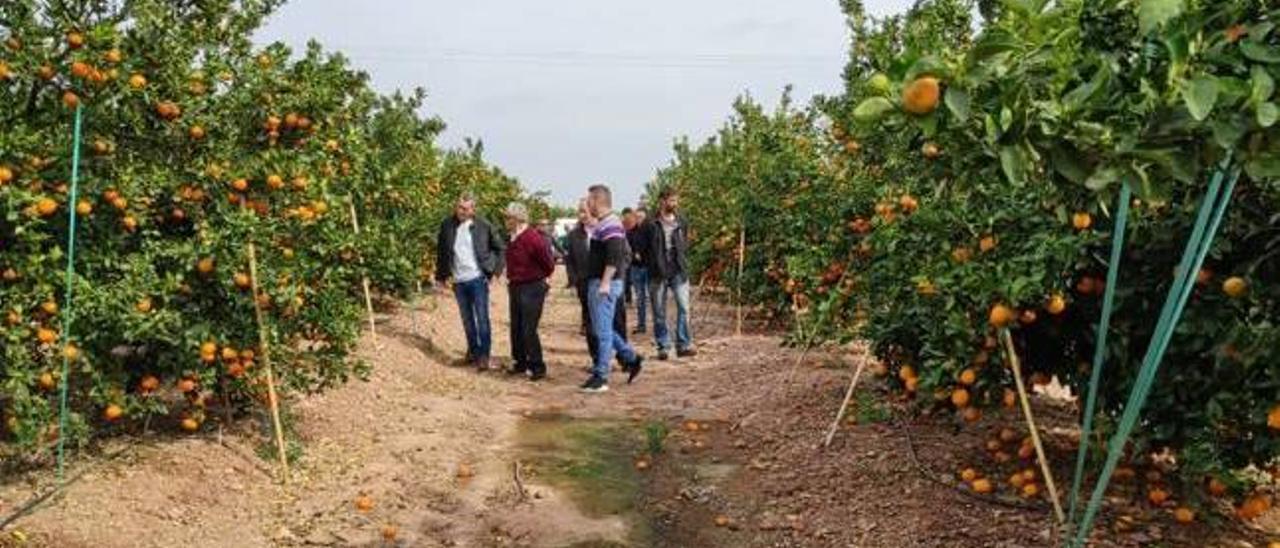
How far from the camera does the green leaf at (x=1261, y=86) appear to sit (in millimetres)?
1742

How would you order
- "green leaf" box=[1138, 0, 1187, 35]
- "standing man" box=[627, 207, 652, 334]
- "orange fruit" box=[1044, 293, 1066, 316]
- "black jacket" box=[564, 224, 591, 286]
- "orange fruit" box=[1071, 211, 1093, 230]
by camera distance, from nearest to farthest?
"green leaf" box=[1138, 0, 1187, 35], "orange fruit" box=[1071, 211, 1093, 230], "orange fruit" box=[1044, 293, 1066, 316], "black jacket" box=[564, 224, 591, 286], "standing man" box=[627, 207, 652, 334]

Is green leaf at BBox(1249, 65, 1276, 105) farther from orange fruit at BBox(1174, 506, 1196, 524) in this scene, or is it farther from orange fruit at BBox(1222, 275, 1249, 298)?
orange fruit at BBox(1174, 506, 1196, 524)

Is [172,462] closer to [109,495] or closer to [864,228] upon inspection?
[109,495]

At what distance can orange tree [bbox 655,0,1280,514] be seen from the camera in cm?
182

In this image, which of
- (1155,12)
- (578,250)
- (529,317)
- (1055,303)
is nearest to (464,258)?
(529,317)

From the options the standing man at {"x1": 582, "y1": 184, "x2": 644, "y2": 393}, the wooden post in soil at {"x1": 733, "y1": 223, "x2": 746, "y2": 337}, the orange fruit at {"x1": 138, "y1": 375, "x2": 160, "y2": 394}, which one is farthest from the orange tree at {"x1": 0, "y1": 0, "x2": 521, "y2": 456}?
the wooden post in soil at {"x1": 733, "y1": 223, "x2": 746, "y2": 337}

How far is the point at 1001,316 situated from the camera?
13.8ft

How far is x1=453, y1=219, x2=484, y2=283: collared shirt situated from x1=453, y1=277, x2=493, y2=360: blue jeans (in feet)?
0.22

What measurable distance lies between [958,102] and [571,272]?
338 inches

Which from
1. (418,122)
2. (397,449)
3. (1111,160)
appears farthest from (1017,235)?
(418,122)

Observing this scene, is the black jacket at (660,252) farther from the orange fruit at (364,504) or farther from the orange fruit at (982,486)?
the orange fruit at (982,486)

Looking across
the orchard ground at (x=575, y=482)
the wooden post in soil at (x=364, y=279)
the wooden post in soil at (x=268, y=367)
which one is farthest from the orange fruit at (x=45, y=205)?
the wooden post in soil at (x=364, y=279)

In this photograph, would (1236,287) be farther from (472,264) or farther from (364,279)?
(472,264)

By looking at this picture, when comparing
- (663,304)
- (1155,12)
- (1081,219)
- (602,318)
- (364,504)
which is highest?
(1155,12)
